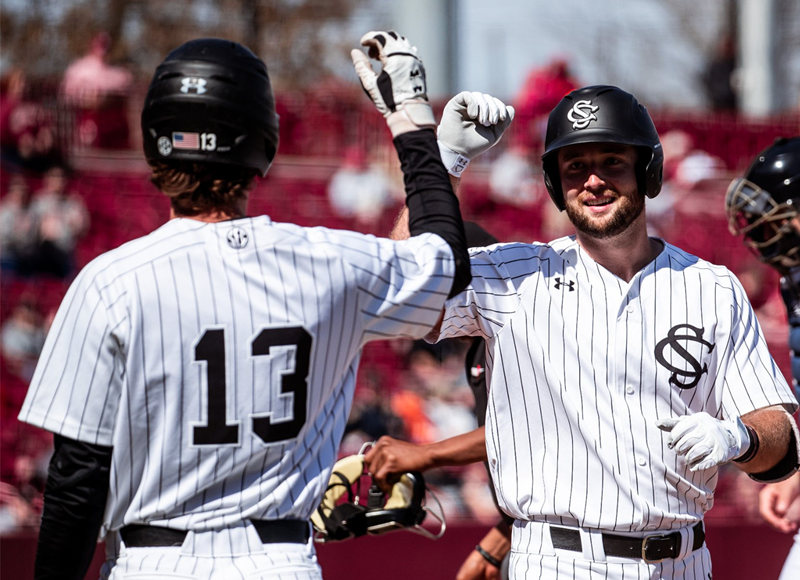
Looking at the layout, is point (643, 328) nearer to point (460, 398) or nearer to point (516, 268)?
point (516, 268)

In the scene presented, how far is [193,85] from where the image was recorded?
2.67m

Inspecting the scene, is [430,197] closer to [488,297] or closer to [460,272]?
[460,272]

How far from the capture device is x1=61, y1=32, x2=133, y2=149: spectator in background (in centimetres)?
1026

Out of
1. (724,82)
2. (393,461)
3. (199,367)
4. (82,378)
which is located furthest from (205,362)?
(724,82)

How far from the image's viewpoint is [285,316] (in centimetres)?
257

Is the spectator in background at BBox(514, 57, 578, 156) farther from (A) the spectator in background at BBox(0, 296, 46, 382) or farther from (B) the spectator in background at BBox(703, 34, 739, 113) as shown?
(A) the spectator in background at BBox(0, 296, 46, 382)

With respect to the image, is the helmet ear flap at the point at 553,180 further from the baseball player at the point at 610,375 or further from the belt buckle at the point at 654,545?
the belt buckle at the point at 654,545

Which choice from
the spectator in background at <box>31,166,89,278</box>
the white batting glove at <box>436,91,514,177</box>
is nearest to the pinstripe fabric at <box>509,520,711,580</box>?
the white batting glove at <box>436,91,514,177</box>

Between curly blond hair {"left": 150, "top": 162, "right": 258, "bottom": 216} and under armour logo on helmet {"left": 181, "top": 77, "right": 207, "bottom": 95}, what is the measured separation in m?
0.18

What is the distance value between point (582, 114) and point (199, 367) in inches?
63.8

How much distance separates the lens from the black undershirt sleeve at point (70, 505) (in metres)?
2.47

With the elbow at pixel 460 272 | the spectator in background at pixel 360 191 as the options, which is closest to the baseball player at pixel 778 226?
the elbow at pixel 460 272

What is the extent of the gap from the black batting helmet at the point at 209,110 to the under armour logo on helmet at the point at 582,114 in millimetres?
1151

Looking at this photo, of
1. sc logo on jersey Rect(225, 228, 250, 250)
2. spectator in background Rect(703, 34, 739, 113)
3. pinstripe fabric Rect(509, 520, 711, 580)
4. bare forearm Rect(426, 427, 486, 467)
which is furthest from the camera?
spectator in background Rect(703, 34, 739, 113)
